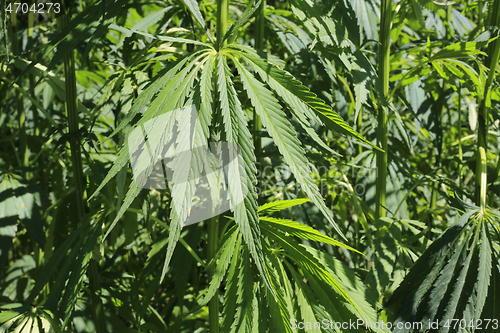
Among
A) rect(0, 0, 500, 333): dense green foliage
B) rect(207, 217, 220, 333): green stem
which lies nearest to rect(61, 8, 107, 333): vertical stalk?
rect(0, 0, 500, 333): dense green foliage

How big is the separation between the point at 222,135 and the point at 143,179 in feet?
0.35

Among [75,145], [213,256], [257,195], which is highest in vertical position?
[75,145]

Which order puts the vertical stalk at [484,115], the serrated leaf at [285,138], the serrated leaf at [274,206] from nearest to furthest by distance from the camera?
the serrated leaf at [285,138] < the serrated leaf at [274,206] < the vertical stalk at [484,115]

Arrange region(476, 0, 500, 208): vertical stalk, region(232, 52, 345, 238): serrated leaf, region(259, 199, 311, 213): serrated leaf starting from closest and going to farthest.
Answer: region(232, 52, 345, 238): serrated leaf → region(259, 199, 311, 213): serrated leaf → region(476, 0, 500, 208): vertical stalk

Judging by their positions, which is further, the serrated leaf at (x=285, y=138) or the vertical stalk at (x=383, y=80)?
the vertical stalk at (x=383, y=80)

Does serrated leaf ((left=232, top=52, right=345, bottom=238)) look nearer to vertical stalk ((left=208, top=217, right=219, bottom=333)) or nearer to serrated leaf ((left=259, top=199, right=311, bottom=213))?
serrated leaf ((left=259, top=199, right=311, bottom=213))

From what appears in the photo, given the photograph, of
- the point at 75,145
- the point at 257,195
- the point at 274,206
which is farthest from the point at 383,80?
the point at 75,145

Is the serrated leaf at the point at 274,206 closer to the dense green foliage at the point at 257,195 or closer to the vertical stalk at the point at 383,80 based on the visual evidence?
the dense green foliage at the point at 257,195

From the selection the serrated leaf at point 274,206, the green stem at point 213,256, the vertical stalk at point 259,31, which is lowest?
the green stem at point 213,256

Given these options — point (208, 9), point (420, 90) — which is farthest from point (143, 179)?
point (420, 90)

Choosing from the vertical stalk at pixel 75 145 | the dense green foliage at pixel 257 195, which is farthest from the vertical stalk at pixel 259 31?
the vertical stalk at pixel 75 145

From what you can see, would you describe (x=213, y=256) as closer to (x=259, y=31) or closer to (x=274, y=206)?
(x=274, y=206)

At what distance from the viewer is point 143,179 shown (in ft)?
1.42

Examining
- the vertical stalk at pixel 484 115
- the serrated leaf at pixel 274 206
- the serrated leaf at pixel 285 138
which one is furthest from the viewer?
the vertical stalk at pixel 484 115
